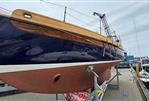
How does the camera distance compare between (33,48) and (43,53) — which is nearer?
(33,48)

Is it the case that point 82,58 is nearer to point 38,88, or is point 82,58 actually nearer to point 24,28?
point 38,88

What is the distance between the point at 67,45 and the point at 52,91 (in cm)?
95

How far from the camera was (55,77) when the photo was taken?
3885mm

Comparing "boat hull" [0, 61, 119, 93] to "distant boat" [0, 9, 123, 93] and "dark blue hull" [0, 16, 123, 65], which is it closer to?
"distant boat" [0, 9, 123, 93]

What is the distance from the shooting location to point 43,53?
145 inches

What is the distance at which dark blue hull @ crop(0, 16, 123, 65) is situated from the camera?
10.5ft

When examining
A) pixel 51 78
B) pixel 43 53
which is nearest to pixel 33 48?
pixel 43 53

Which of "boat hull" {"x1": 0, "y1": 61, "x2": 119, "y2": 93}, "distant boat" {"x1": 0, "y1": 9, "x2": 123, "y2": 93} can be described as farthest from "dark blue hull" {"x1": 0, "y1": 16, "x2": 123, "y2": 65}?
"boat hull" {"x1": 0, "y1": 61, "x2": 119, "y2": 93}

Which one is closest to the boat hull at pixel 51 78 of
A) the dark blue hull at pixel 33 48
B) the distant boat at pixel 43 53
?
the distant boat at pixel 43 53

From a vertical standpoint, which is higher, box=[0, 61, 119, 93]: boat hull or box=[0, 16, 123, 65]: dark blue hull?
box=[0, 16, 123, 65]: dark blue hull

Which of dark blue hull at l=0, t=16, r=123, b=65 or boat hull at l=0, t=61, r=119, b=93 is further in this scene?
boat hull at l=0, t=61, r=119, b=93

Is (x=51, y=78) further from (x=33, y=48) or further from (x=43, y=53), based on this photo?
(x=33, y=48)

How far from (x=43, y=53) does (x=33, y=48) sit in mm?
220

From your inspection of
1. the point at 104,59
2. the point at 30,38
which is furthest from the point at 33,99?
the point at 30,38
